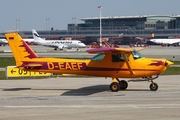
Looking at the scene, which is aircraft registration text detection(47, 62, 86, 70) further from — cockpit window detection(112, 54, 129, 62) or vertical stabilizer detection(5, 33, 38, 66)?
cockpit window detection(112, 54, 129, 62)

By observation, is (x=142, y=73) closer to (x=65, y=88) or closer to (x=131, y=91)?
(x=131, y=91)

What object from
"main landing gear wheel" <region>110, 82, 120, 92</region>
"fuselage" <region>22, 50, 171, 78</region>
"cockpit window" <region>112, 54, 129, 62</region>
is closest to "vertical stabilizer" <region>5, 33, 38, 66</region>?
"fuselage" <region>22, 50, 171, 78</region>

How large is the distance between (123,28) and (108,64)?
159 meters

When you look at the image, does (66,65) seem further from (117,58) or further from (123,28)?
(123,28)

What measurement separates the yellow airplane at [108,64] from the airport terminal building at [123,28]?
134427 millimetres

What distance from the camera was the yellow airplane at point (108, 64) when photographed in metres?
21.3

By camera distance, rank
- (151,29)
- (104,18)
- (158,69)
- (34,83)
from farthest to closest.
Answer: (104,18), (151,29), (34,83), (158,69)

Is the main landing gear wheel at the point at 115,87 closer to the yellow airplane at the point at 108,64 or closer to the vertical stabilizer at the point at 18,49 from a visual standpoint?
the yellow airplane at the point at 108,64

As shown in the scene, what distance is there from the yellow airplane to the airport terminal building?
134427mm

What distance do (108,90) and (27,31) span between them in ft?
567

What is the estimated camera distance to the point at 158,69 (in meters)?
21.2

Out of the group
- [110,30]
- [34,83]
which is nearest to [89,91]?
[34,83]

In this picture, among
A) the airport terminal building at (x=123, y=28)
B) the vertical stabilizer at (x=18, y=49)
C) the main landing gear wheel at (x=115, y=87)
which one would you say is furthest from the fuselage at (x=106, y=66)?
the airport terminal building at (x=123, y=28)

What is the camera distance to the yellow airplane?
21.3 m
